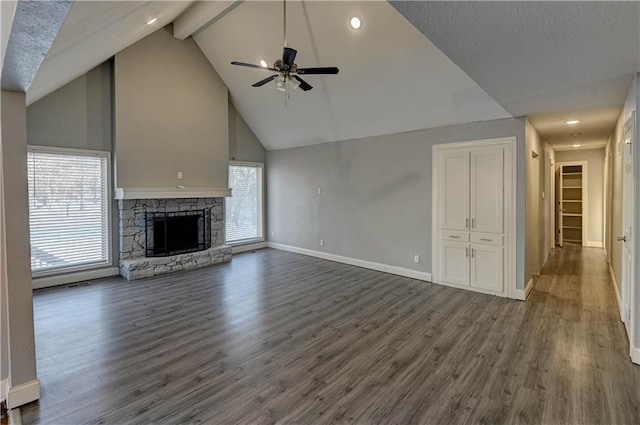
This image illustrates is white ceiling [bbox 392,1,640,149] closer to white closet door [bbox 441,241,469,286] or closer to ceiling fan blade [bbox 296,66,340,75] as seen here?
ceiling fan blade [bbox 296,66,340,75]

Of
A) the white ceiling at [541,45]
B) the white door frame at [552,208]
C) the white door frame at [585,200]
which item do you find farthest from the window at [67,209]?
the white door frame at [585,200]

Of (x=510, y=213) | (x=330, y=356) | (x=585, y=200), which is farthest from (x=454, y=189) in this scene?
Result: (x=585, y=200)

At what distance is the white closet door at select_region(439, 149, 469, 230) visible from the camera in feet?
16.4

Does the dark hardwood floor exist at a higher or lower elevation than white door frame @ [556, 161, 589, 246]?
lower

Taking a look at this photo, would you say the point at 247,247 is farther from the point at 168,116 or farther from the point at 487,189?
the point at 487,189

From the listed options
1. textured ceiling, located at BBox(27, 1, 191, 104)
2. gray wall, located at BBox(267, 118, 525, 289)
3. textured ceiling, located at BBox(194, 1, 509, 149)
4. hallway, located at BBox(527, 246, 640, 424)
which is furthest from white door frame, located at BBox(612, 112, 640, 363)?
textured ceiling, located at BBox(27, 1, 191, 104)

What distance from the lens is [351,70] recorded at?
4934 mm

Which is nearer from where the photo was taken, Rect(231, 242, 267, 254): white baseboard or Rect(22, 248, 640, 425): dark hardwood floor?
Rect(22, 248, 640, 425): dark hardwood floor

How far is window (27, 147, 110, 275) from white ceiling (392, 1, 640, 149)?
5.84 meters

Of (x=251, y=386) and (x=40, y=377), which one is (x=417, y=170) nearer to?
(x=251, y=386)

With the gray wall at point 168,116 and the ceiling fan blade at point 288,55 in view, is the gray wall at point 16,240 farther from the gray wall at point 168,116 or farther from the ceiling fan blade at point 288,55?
the gray wall at point 168,116

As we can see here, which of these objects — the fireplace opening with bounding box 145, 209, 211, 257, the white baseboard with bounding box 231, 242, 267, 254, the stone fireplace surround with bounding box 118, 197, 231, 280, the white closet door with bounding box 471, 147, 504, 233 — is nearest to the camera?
the white closet door with bounding box 471, 147, 504, 233

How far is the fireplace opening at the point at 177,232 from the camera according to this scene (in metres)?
6.14

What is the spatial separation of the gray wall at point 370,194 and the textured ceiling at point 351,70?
251 mm
